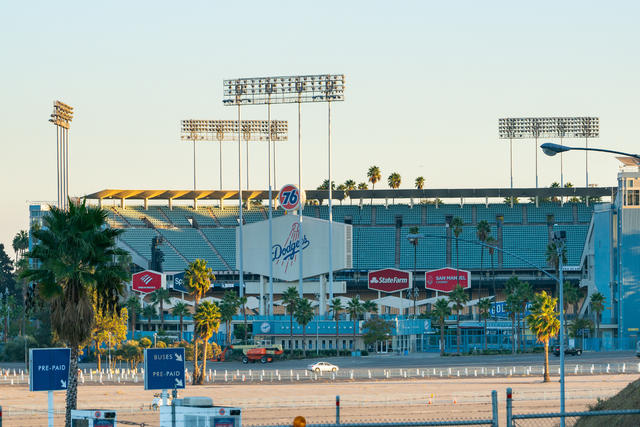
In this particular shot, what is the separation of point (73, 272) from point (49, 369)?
7.12 metres

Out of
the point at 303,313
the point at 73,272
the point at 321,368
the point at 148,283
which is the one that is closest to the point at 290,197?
the point at 303,313

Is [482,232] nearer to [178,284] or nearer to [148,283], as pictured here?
[178,284]

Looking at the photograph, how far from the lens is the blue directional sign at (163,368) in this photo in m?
30.7

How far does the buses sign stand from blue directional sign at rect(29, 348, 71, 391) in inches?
3908

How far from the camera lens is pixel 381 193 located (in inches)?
6526

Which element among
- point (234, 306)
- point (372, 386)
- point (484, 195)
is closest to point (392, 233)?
point (484, 195)

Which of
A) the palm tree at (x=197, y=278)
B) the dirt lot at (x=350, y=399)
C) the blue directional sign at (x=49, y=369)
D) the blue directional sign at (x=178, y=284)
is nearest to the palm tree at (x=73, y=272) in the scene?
the blue directional sign at (x=49, y=369)

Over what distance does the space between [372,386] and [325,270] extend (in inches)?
2377

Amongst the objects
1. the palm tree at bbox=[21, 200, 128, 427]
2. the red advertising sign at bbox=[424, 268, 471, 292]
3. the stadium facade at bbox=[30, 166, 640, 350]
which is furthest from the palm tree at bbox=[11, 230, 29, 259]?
the palm tree at bbox=[21, 200, 128, 427]

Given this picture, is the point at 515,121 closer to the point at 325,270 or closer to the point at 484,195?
the point at 484,195

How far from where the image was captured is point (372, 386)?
70375 millimetres

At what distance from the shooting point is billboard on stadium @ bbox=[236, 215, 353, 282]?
129250mm

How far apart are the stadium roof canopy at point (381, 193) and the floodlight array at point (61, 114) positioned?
30953 millimetres

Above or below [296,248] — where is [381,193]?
above
